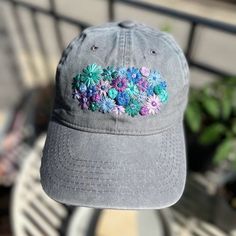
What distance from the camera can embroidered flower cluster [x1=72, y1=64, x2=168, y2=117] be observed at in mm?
952

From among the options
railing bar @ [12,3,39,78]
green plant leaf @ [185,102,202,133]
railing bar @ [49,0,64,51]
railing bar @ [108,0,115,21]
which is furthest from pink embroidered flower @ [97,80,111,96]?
railing bar @ [12,3,39,78]

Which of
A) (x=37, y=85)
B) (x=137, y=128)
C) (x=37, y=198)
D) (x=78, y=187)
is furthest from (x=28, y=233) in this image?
(x=37, y=85)

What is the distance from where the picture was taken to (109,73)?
0.96 metres

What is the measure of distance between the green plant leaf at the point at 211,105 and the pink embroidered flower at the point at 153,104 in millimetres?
587

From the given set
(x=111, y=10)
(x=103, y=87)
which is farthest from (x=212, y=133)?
(x=111, y=10)

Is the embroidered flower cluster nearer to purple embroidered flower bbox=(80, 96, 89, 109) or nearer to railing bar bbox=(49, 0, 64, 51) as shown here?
purple embroidered flower bbox=(80, 96, 89, 109)

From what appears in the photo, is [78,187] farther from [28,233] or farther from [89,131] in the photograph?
[28,233]

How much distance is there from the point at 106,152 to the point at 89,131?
8 centimetres

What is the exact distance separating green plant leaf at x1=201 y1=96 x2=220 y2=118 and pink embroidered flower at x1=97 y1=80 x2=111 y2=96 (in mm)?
679

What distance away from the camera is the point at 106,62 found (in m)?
0.97

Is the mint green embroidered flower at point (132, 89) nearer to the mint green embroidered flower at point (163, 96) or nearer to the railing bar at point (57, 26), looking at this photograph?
the mint green embroidered flower at point (163, 96)

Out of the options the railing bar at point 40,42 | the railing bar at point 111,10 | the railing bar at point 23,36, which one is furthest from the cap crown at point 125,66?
the railing bar at point 23,36

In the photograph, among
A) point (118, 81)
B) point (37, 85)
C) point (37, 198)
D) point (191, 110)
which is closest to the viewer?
point (118, 81)

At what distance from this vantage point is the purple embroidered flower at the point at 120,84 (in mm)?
945
